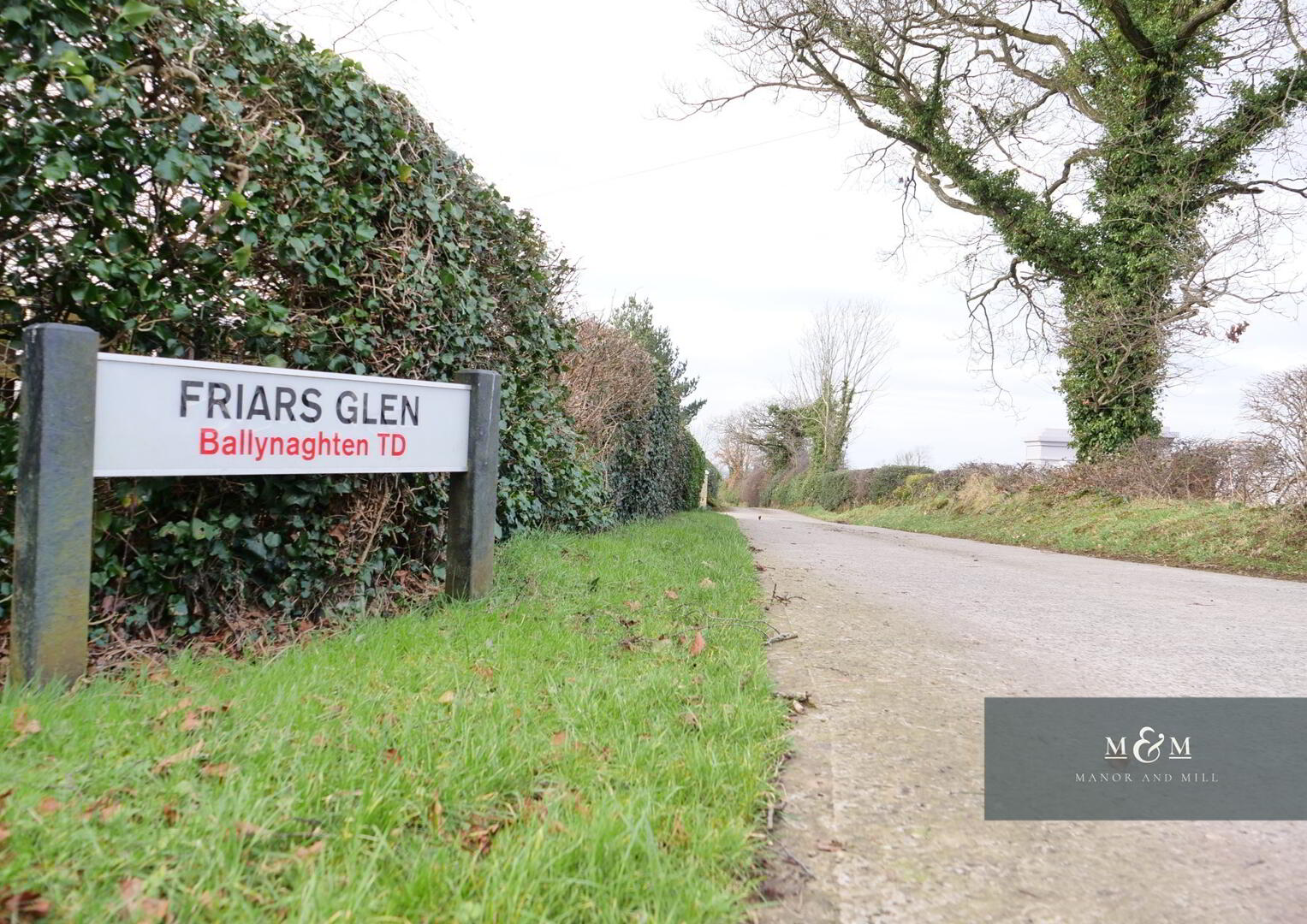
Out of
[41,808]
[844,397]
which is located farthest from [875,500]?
[41,808]

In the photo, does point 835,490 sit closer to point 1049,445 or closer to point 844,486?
point 844,486

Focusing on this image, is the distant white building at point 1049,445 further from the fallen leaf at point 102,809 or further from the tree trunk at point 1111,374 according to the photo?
the fallen leaf at point 102,809

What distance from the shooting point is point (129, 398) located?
2.79 metres

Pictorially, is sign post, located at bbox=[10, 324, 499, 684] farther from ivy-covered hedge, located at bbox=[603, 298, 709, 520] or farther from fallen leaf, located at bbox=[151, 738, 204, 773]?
ivy-covered hedge, located at bbox=[603, 298, 709, 520]

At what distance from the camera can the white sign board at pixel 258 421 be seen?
278 centimetres

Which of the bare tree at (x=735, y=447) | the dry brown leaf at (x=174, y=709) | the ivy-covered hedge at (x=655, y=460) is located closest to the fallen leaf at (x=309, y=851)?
the dry brown leaf at (x=174, y=709)

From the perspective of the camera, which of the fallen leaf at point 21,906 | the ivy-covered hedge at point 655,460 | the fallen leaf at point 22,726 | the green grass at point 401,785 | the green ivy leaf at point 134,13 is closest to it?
the fallen leaf at point 21,906

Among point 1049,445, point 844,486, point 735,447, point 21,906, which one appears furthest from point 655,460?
point 735,447

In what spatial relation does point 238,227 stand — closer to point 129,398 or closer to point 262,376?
point 262,376

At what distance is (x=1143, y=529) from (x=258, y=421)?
505 inches

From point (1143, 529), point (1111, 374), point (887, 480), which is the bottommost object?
point (1143, 529)

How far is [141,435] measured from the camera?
2824 millimetres

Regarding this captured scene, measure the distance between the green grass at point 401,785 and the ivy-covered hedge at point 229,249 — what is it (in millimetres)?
584

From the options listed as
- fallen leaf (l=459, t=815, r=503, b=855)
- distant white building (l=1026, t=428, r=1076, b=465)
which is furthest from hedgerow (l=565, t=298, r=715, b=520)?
distant white building (l=1026, t=428, r=1076, b=465)
